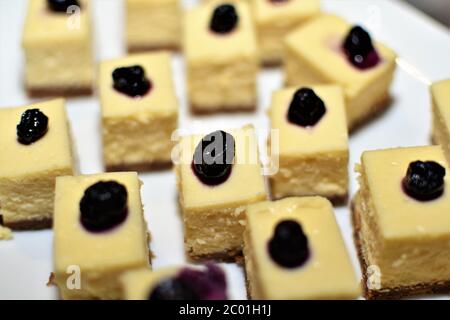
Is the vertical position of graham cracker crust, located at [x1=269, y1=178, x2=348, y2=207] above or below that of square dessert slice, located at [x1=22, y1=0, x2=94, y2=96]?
below

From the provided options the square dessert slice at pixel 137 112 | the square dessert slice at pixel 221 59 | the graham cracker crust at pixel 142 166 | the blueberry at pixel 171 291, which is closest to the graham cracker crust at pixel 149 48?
the square dessert slice at pixel 221 59

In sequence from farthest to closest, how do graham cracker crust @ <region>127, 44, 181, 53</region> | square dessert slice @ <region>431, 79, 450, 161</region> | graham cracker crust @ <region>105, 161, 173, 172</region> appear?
1. graham cracker crust @ <region>127, 44, 181, 53</region>
2. graham cracker crust @ <region>105, 161, 173, 172</region>
3. square dessert slice @ <region>431, 79, 450, 161</region>

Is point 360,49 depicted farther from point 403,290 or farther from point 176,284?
point 176,284

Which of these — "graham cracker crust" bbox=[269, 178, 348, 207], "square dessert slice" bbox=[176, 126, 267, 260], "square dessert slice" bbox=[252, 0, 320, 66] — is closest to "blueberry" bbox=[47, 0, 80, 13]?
"square dessert slice" bbox=[252, 0, 320, 66]

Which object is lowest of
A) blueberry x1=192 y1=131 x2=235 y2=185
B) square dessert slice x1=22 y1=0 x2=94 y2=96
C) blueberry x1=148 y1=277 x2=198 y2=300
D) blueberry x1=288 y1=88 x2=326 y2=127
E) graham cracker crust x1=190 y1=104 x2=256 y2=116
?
blueberry x1=148 y1=277 x2=198 y2=300

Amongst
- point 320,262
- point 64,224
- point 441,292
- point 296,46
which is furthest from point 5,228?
point 441,292

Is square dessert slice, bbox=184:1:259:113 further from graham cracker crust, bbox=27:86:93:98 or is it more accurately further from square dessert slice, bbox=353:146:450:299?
square dessert slice, bbox=353:146:450:299

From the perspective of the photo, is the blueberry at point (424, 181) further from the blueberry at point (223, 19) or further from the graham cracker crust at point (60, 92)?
the graham cracker crust at point (60, 92)
